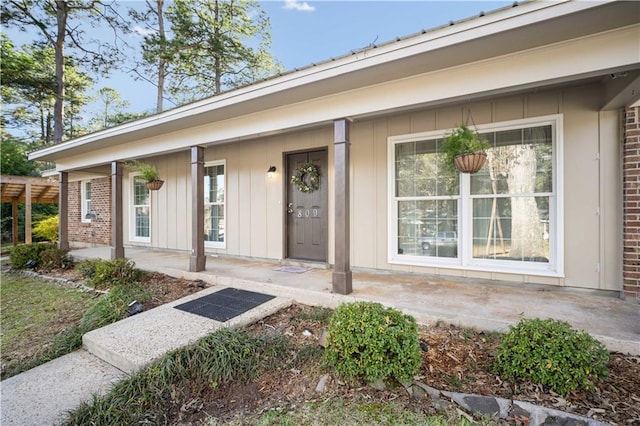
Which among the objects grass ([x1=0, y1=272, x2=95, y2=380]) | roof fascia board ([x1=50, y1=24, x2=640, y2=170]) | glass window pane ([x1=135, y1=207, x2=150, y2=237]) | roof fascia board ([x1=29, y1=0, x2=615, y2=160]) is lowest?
grass ([x1=0, y1=272, x2=95, y2=380])

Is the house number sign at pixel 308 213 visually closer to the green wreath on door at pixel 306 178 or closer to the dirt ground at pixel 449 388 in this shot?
the green wreath on door at pixel 306 178

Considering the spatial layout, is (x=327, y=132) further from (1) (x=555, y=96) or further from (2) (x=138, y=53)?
(2) (x=138, y=53)

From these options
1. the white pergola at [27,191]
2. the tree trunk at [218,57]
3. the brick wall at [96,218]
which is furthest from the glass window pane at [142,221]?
the tree trunk at [218,57]

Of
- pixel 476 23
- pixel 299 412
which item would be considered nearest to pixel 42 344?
pixel 299 412

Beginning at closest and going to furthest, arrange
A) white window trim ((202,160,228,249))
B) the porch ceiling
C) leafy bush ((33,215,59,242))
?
white window trim ((202,160,228,249)) → the porch ceiling → leafy bush ((33,215,59,242))

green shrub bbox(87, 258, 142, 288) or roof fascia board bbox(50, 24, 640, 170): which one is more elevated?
roof fascia board bbox(50, 24, 640, 170)

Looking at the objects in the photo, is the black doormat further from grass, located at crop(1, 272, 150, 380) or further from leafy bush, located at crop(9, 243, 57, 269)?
leafy bush, located at crop(9, 243, 57, 269)

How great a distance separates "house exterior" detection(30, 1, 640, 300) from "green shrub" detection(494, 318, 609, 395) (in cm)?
184

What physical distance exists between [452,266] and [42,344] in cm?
493

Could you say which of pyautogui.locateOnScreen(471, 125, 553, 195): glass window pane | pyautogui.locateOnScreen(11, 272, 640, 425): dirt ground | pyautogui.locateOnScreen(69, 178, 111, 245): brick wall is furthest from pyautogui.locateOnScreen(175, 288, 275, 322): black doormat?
pyautogui.locateOnScreen(69, 178, 111, 245): brick wall

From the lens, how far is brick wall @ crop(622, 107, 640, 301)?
3033mm

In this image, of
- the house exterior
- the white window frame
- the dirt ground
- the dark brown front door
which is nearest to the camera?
the dirt ground

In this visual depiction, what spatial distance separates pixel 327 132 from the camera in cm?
504

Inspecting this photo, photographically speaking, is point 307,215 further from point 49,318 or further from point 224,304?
point 49,318
